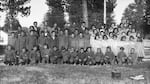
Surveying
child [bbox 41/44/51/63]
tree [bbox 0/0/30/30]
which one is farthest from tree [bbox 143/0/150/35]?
child [bbox 41/44/51/63]

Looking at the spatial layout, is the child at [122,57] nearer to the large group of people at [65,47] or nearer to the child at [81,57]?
the large group of people at [65,47]

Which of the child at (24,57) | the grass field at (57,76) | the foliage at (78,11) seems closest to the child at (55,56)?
the child at (24,57)

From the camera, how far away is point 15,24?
99.0 feet

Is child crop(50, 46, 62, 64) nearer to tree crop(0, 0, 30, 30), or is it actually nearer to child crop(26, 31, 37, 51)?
child crop(26, 31, 37, 51)

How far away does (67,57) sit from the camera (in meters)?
12.9

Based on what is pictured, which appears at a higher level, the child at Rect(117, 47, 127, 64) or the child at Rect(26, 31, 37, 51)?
the child at Rect(26, 31, 37, 51)

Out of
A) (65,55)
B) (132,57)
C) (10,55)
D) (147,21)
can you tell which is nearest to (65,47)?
(65,55)

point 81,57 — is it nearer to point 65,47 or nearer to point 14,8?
point 65,47

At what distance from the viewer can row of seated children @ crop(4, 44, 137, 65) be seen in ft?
41.3

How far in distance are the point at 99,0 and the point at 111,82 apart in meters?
18.3

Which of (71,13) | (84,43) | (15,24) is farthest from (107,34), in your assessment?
(15,24)

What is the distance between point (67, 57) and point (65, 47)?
1.57 feet

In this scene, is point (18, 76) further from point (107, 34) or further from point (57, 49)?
point (107, 34)

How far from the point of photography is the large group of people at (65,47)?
499 inches
